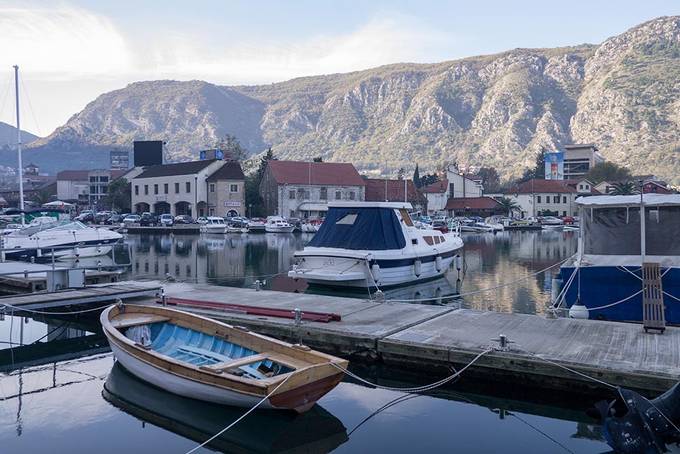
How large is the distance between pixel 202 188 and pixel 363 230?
62080mm

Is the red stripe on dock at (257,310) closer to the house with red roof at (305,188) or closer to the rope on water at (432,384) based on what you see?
the rope on water at (432,384)

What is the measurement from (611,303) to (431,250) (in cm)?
1297

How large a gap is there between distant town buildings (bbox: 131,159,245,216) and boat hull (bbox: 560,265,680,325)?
233 ft

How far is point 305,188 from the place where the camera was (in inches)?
3349

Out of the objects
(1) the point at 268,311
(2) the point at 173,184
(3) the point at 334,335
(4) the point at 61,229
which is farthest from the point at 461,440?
(2) the point at 173,184

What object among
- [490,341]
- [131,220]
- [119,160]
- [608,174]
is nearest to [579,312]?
[490,341]

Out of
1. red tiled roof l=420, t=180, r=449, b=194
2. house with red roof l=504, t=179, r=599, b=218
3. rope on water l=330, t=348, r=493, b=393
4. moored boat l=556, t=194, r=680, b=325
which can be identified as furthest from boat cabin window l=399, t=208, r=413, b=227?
house with red roof l=504, t=179, r=599, b=218

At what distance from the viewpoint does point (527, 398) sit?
12359 mm

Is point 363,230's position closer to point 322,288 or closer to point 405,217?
point 405,217

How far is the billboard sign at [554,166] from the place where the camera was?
135250mm

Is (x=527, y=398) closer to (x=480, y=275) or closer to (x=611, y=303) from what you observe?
(x=611, y=303)

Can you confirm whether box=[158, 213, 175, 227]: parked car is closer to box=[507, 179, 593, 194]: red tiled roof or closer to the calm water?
box=[507, 179, 593, 194]: red tiled roof

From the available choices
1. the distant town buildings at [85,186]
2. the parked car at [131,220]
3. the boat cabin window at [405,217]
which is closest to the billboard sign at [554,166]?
the distant town buildings at [85,186]

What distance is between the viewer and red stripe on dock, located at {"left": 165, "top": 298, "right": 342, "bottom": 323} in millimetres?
16047
